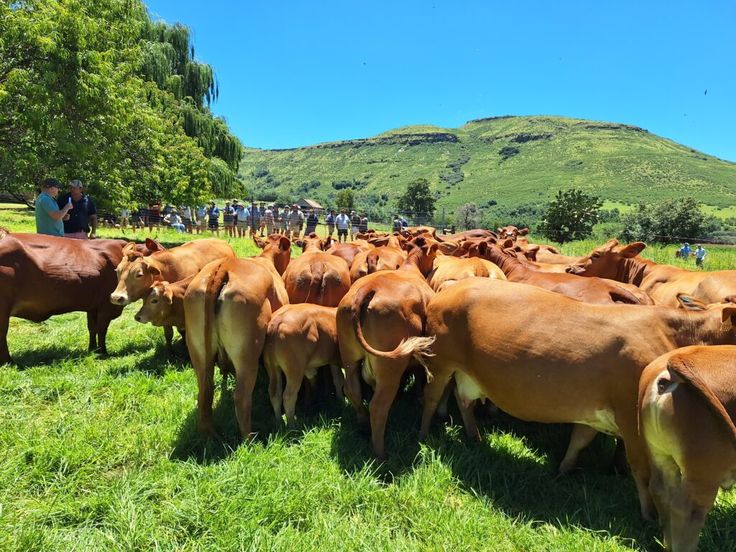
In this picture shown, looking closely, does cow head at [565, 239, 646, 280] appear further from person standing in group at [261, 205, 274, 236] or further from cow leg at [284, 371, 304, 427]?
person standing in group at [261, 205, 274, 236]

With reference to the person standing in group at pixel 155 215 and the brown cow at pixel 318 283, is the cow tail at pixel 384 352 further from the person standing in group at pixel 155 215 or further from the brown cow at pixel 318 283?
the person standing in group at pixel 155 215

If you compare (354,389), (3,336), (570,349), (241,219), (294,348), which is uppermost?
(570,349)

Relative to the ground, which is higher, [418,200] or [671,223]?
[418,200]

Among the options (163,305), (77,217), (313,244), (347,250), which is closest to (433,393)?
(163,305)

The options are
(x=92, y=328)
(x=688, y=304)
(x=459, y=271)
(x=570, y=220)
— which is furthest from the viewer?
(x=570, y=220)

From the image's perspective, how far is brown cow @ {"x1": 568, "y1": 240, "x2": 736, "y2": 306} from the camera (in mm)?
5621

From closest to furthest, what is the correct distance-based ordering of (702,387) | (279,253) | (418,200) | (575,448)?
(702,387)
(575,448)
(279,253)
(418,200)

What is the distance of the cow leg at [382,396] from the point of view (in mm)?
3898

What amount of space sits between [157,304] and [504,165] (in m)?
127

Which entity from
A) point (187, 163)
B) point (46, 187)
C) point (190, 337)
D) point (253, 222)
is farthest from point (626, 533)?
point (253, 222)

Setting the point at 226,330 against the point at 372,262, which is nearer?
the point at 226,330

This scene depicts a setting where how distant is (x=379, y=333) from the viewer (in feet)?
13.1

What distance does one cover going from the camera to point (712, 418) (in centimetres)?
246

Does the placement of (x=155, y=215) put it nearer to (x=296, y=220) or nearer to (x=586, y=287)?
(x=296, y=220)
